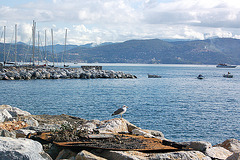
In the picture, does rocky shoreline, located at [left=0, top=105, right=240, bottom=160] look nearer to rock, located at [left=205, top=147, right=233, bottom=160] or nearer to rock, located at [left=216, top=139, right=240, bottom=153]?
rock, located at [left=205, top=147, right=233, bottom=160]

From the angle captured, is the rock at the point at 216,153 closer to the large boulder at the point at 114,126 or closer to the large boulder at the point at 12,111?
the large boulder at the point at 114,126

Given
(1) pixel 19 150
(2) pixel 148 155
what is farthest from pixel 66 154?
(2) pixel 148 155

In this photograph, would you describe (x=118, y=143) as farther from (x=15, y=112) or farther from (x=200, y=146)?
(x=15, y=112)

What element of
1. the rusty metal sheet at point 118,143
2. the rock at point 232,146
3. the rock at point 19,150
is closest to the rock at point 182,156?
the rusty metal sheet at point 118,143

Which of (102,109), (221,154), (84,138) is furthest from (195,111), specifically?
(84,138)

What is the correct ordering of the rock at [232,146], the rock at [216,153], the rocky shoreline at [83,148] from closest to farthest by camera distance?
the rocky shoreline at [83,148]
the rock at [216,153]
the rock at [232,146]

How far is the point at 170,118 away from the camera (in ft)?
67.7

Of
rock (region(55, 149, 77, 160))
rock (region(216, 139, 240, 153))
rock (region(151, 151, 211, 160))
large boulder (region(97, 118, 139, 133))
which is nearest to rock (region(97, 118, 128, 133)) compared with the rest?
large boulder (region(97, 118, 139, 133))

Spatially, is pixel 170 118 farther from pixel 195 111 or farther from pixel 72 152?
pixel 72 152

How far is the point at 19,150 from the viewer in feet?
18.7

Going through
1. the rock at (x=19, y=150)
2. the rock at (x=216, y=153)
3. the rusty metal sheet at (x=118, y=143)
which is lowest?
the rock at (x=216, y=153)

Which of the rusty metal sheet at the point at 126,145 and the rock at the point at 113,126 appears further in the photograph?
the rock at the point at 113,126

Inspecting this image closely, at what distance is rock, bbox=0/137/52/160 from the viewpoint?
561 centimetres

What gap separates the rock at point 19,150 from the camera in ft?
18.4
